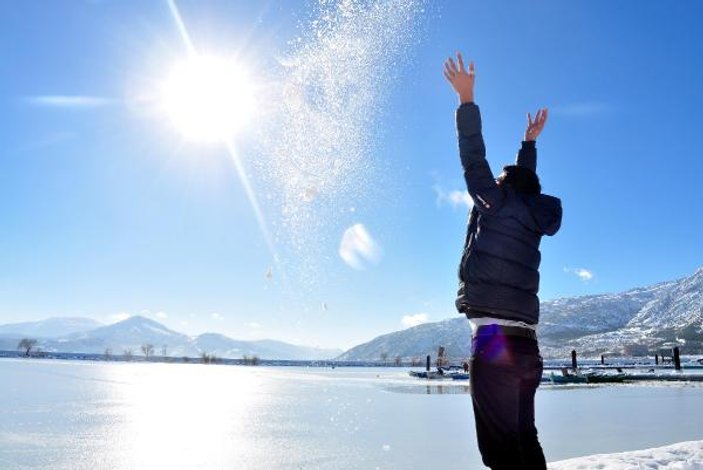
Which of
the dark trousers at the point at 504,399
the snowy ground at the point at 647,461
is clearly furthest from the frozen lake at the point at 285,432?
the dark trousers at the point at 504,399

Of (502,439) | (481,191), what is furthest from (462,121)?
(502,439)

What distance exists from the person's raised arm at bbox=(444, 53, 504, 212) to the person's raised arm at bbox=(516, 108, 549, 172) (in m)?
0.71

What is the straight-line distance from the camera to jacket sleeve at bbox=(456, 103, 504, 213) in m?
3.22

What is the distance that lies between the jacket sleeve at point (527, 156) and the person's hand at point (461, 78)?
0.83 m

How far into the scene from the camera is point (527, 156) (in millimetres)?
4043

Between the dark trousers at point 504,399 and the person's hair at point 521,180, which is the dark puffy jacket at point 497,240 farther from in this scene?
the dark trousers at point 504,399

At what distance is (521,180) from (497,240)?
500 mm

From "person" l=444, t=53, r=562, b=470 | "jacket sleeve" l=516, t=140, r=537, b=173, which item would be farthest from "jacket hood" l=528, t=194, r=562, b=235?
"jacket sleeve" l=516, t=140, r=537, b=173

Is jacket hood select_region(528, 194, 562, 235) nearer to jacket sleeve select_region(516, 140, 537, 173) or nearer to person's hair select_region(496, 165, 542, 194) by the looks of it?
person's hair select_region(496, 165, 542, 194)

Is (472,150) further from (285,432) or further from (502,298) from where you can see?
(285,432)

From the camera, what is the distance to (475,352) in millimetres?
3209

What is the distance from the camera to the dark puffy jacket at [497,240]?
319 centimetres

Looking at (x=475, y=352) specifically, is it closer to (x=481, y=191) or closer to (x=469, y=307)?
(x=469, y=307)

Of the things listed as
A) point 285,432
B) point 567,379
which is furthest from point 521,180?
point 567,379
